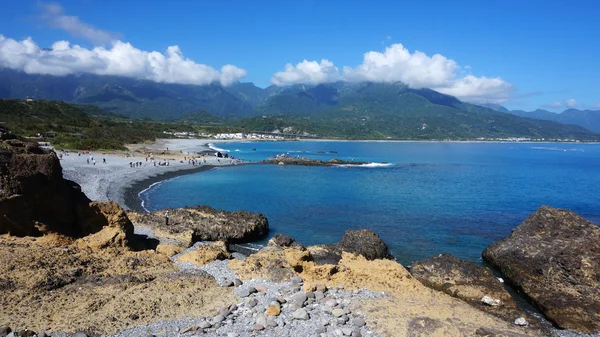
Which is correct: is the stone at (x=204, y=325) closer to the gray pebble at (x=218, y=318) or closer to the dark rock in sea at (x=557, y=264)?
the gray pebble at (x=218, y=318)

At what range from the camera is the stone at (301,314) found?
11773 mm

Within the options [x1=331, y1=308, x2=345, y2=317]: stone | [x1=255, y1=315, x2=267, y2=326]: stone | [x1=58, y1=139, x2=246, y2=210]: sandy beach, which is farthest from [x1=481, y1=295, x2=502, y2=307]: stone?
[x1=58, y1=139, x2=246, y2=210]: sandy beach

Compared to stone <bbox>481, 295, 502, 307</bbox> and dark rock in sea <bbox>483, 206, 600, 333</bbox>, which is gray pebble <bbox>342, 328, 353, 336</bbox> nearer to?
stone <bbox>481, 295, 502, 307</bbox>

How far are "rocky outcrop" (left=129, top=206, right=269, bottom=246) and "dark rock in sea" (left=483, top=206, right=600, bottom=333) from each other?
1615cm

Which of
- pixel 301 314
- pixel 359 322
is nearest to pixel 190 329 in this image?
pixel 301 314

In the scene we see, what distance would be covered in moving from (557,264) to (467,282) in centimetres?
481

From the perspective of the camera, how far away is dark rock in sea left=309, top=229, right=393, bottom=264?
65.2 ft

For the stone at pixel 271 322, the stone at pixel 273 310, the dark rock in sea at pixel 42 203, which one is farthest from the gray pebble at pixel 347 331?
the dark rock in sea at pixel 42 203

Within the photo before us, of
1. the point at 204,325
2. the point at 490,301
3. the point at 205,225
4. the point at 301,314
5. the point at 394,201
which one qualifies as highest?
the point at 301,314

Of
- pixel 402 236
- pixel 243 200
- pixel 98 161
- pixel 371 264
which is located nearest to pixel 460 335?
pixel 371 264

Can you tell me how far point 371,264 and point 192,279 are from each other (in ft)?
26.5

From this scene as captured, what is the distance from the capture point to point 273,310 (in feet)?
39.4

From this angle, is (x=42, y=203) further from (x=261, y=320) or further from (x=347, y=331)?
(x=347, y=331)

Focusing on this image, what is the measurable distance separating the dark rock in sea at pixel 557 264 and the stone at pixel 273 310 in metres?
11.5
